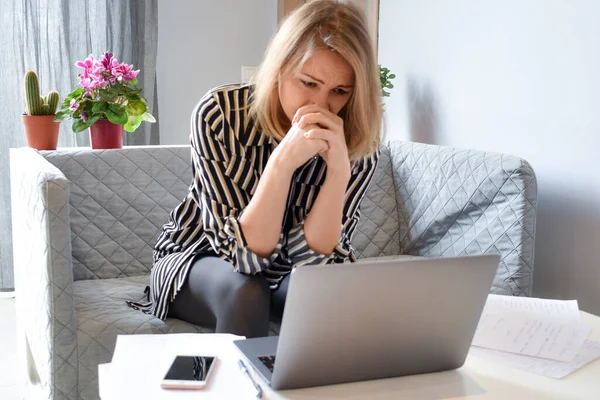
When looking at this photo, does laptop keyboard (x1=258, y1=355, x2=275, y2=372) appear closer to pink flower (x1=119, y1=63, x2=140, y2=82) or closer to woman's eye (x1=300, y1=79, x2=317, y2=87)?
woman's eye (x1=300, y1=79, x2=317, y2=87)

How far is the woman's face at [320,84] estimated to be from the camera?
1.26 m

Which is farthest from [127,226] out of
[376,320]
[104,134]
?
[376,320]

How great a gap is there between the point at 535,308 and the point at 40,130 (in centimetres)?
149

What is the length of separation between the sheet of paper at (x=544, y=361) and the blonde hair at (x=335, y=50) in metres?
0.57

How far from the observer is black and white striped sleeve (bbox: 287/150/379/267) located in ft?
4.38

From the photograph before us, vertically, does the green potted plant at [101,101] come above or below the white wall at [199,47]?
below

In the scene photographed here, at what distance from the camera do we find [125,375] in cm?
78

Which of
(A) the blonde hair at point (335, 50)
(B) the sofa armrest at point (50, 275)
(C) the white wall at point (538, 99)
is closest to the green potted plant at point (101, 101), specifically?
(B) the sofa armrest at point (50, 275)

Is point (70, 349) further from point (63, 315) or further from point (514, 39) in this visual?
point (514, 39)

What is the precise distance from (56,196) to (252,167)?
0.42 meters

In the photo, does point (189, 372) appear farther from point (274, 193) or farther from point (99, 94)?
point (99, 94)

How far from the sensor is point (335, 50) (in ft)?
4.11

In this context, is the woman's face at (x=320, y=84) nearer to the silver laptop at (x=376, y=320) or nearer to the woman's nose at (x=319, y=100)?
the woman's nose at (x=319, y=100)

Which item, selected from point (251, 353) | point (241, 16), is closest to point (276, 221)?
point (251, 353)
